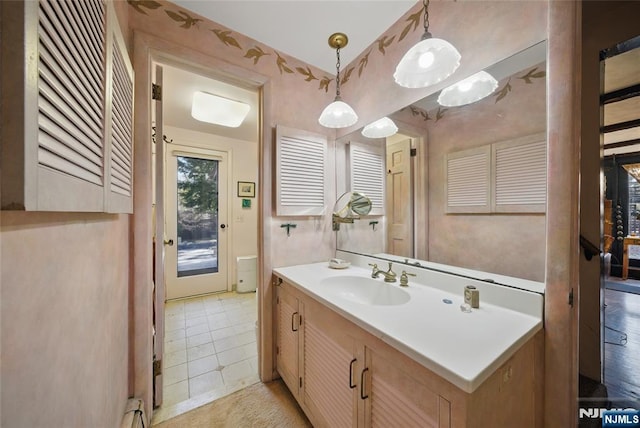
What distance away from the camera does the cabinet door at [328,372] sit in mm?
1002

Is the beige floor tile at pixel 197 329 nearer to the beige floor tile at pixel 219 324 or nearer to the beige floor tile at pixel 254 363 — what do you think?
the beige floor tile at pixel 219 324

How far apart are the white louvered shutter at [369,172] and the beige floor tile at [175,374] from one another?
1.96 metres

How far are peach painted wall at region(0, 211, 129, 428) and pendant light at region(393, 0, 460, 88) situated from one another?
1447 mm

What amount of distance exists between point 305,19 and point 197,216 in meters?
3.07

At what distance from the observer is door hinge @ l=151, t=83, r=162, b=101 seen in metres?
1.45

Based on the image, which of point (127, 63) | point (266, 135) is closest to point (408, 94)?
point (266, 135)

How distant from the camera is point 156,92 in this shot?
146 centimetres

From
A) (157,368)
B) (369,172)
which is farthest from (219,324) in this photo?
(369,172)

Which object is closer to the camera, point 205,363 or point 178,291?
point 205,363

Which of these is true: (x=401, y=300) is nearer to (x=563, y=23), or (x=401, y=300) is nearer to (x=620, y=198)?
(x=563, y=23)

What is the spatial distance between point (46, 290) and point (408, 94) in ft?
5.85

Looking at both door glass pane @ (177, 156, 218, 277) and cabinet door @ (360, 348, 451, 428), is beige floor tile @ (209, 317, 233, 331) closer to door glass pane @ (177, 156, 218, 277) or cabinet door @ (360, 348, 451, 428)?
door glass pane @ (177, 156, 218, 277)

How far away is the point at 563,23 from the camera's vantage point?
861mm

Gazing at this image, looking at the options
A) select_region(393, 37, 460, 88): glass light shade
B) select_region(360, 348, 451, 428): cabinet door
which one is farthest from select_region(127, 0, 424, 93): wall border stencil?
select_region(360, 348, 451, 428): cabinet door
